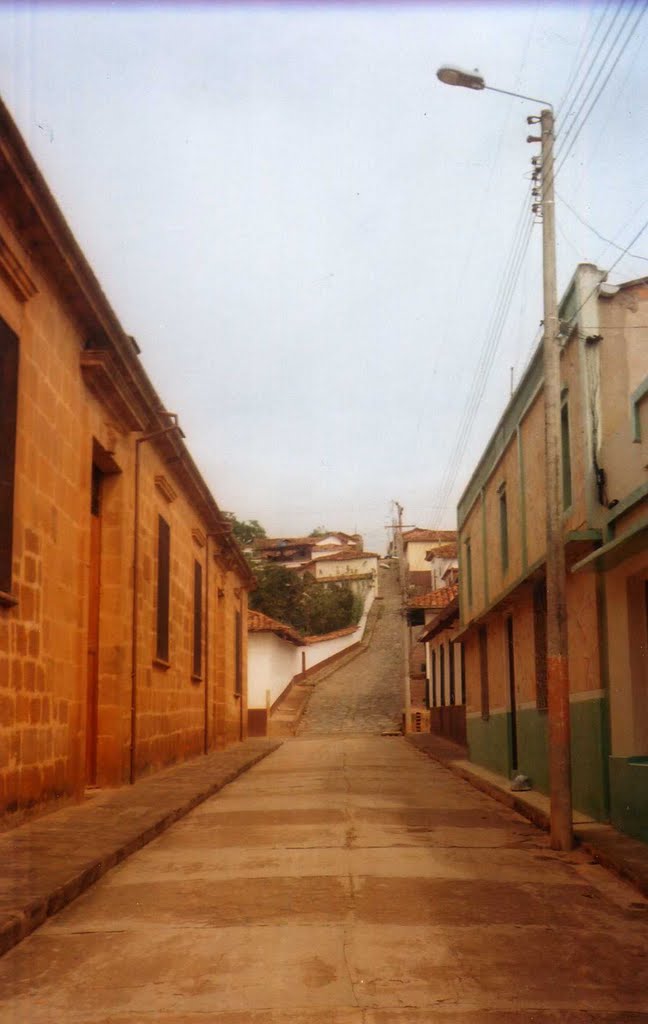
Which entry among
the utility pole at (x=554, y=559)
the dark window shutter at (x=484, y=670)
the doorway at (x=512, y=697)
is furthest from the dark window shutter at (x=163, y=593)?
the utility pole at (x=554, y=559)

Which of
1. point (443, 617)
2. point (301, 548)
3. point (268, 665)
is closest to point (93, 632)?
point (443, 617)

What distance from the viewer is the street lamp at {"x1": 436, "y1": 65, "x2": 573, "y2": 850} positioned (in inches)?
364

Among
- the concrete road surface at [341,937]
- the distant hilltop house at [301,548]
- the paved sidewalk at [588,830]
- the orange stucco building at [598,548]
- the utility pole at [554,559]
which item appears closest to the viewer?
the concrete road surface at [341,937]

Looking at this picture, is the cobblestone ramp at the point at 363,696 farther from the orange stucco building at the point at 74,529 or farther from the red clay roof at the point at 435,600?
the orange stucco building at the point at 74,529

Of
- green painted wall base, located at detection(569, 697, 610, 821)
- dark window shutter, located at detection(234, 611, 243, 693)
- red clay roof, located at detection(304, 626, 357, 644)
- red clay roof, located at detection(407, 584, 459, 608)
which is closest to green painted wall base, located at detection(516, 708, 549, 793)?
green painted wall base, located at detection(569, 697, 610, 821)

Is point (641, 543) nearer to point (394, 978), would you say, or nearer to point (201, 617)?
point (394, 978)

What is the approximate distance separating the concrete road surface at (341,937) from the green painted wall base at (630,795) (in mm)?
674

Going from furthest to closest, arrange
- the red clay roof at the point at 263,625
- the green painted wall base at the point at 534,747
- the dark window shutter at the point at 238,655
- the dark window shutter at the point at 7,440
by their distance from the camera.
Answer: the red clay roof at the point at 263,625
the dark window shutter at the point at 238,655
the green painted wall base at the point at 534,747
the dark window shutter at the point at 7,440

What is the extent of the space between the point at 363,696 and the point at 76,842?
39.1 meters

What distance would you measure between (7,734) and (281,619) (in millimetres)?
52446

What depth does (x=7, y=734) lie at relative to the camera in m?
8.85

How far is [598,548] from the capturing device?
33.9 ft

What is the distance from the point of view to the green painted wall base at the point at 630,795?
912 cm

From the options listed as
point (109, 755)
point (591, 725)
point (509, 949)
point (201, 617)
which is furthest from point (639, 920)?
point (201, 617)
